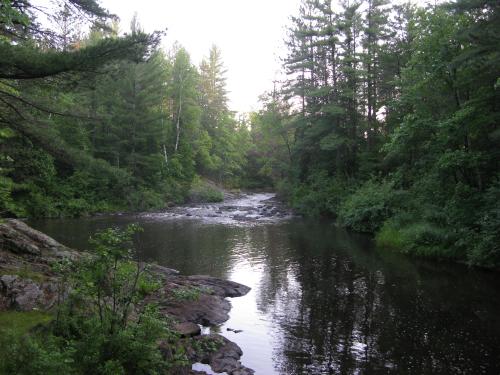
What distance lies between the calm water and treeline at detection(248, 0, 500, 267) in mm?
2406

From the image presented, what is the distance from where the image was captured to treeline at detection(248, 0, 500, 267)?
15.0m

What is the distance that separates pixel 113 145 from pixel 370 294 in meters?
29.3

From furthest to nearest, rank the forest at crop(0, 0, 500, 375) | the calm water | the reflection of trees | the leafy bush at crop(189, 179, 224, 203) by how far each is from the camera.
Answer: the leafy bush at crop(189, 179, 224, 203) → the calm water → the reflection of trees → the forest at crop(0, 0, 500, 375)

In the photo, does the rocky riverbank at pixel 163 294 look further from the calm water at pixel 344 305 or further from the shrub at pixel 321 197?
the shrub at pixel 321 197

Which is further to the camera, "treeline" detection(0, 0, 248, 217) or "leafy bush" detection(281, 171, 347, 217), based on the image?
"leafy bush" detection(281, 171, 347, 217)

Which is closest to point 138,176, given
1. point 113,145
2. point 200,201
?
point 113,145

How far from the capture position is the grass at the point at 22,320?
578cm

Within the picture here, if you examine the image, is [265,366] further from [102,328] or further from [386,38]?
[386,38]

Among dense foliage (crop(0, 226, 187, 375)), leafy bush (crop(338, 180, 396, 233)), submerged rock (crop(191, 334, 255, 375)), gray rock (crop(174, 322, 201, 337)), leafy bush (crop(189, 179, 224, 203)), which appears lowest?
submerged rock (crop(191, 334, 255, 375))

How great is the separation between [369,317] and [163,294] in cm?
482

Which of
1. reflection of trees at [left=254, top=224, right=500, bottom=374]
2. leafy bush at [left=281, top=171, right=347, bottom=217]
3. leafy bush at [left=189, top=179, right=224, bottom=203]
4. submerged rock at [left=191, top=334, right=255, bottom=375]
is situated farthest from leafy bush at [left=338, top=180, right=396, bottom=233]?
leafy bush at [left=189, top=179, right=224, bottom=203]

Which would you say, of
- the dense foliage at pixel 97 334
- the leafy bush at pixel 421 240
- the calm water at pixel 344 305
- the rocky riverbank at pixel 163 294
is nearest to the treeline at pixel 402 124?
the leafy bush at pixel 421 240

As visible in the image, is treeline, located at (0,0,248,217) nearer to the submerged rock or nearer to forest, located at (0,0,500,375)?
forest, located at (0,0,500,375)

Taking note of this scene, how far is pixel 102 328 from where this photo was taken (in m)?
5.67
